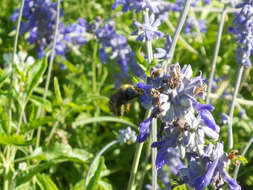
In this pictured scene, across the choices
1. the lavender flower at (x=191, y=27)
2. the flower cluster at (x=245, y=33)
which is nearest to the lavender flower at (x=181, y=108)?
the flower cluster at (x=245, y=33)

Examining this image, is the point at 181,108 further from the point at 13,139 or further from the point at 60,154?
the point at 60,154

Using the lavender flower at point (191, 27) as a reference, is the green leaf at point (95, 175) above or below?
below

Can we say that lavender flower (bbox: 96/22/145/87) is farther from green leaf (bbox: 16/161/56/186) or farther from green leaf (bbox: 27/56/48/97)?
green leaf (bbox: 16/161/56/186)

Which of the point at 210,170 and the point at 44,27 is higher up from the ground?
the point at 44,27

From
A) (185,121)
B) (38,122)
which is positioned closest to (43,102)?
(38,122)

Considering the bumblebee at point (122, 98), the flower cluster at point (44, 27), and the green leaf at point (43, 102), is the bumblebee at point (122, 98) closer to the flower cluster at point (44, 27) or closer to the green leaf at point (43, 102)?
the green leaf at point (43, 102)

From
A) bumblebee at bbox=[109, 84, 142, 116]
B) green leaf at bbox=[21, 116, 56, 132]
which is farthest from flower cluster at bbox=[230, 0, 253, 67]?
green leaf at bbox=[21, 116, 56, 132]
